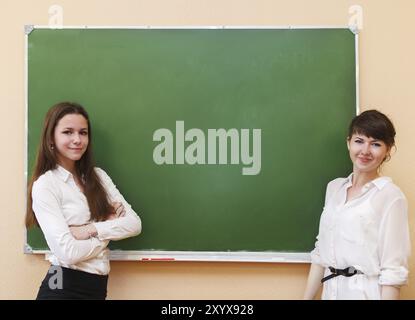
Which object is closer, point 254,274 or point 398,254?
point 398,254

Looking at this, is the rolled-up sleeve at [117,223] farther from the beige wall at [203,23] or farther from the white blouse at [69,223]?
the beige wall at [203,23]

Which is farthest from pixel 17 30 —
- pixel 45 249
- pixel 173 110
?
pixel 45 249

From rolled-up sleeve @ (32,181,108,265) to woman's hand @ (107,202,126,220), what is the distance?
0.18m

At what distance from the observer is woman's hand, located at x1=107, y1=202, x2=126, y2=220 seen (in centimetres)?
241

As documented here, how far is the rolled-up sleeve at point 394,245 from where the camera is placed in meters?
2.02

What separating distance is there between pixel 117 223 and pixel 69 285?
35cm

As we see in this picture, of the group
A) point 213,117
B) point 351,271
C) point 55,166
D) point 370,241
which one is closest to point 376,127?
point 370,241

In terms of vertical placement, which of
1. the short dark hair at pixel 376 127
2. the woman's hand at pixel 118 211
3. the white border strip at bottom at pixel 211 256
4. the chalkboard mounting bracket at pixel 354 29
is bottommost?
the white border strip at bottom at pixel 211 256

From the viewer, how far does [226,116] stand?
2.61 metres

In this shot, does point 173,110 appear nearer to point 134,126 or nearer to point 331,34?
point 134,126

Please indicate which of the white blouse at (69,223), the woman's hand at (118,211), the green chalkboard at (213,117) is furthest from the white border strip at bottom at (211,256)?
the woman's hand at (118,211)

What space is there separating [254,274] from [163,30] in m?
1.40

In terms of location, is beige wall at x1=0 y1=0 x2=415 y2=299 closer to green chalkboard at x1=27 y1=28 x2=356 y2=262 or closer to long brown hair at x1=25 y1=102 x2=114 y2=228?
green chalkboard at x1=27 y1=28 x2=356 y2=262

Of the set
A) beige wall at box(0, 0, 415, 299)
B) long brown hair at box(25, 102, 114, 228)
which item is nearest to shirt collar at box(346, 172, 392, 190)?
beige wall at box(0, 0, 415, 299)
